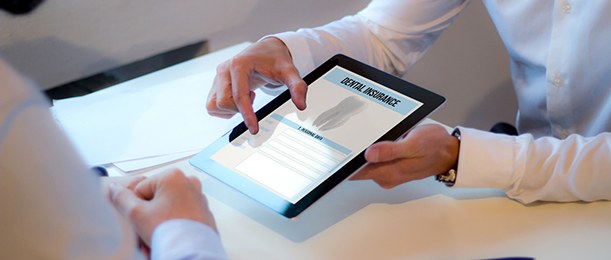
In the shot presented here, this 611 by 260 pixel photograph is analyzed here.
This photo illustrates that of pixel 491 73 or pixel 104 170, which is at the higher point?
pixel 104 170

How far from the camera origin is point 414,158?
2.96 feet

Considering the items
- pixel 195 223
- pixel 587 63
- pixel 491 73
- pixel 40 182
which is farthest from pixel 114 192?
pixel 491 73

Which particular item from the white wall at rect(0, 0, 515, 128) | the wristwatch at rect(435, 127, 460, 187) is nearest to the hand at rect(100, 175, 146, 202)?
the white wall at rect(0, 0, 515, 128)

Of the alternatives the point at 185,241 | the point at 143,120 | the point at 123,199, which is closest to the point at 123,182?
the point at 123,199

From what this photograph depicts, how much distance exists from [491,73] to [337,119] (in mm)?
1299

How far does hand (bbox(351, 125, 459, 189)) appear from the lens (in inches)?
34.9

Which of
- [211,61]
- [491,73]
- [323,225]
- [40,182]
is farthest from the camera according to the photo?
[491,73]

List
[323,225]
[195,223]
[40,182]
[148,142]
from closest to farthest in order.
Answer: [40,182], [195,223], [323,225], [148,142]

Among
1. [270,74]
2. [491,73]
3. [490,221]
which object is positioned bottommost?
[491,73]

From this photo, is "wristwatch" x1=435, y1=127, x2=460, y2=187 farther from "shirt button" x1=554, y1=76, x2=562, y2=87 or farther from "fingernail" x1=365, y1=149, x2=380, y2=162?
"shirt button" x1=554, y1=76, x2=562, y2=87

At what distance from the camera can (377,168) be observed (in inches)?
35.1

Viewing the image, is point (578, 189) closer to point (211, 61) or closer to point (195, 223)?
point (195, 223)

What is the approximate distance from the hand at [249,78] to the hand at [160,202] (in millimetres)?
217

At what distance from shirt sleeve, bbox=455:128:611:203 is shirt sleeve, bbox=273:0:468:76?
0.34 m
